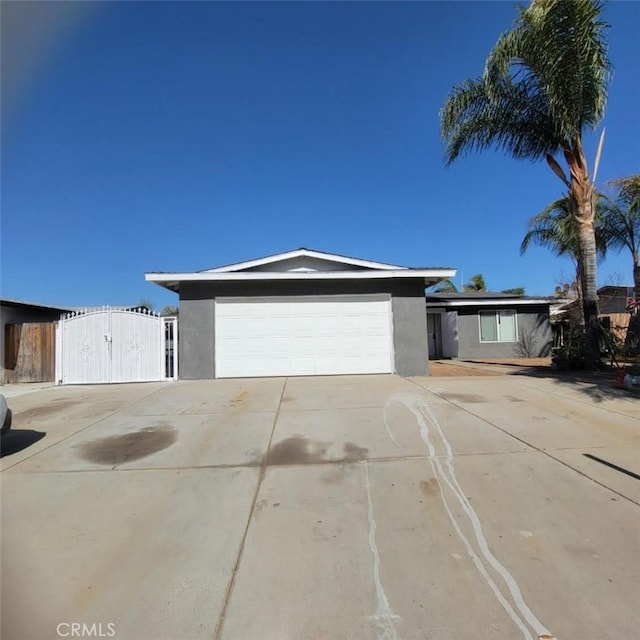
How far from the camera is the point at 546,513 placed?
11.1 feet

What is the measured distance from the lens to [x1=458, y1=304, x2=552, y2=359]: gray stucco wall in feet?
62.7

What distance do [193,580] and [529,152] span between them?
557 inches

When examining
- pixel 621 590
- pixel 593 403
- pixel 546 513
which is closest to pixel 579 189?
pixel 593 403

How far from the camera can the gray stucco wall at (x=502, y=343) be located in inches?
752

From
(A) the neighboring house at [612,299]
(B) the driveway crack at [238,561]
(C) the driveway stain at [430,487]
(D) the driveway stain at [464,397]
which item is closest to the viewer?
(B) the driveway crack at [238,561]

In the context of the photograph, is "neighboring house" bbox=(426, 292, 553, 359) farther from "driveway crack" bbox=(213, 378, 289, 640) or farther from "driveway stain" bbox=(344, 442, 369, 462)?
"driveway crack" bbox=(213, 378, 289, 640)

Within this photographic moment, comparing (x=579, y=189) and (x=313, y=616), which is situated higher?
(x=579, y=189)

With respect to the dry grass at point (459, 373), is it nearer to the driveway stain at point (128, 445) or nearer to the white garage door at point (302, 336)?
the white garage door at point (302, 336)

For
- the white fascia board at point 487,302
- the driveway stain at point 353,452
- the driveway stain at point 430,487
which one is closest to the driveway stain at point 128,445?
the driveway stain at point 353,452

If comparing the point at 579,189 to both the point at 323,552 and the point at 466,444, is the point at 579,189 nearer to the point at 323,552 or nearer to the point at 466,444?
the point at 466,444

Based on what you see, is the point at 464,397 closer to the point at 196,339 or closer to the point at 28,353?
the point at 196,339

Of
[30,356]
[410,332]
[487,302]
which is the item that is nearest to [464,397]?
[410,332]

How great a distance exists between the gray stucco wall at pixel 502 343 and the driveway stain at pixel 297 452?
15.1 m

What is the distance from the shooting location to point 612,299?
26484 mm
